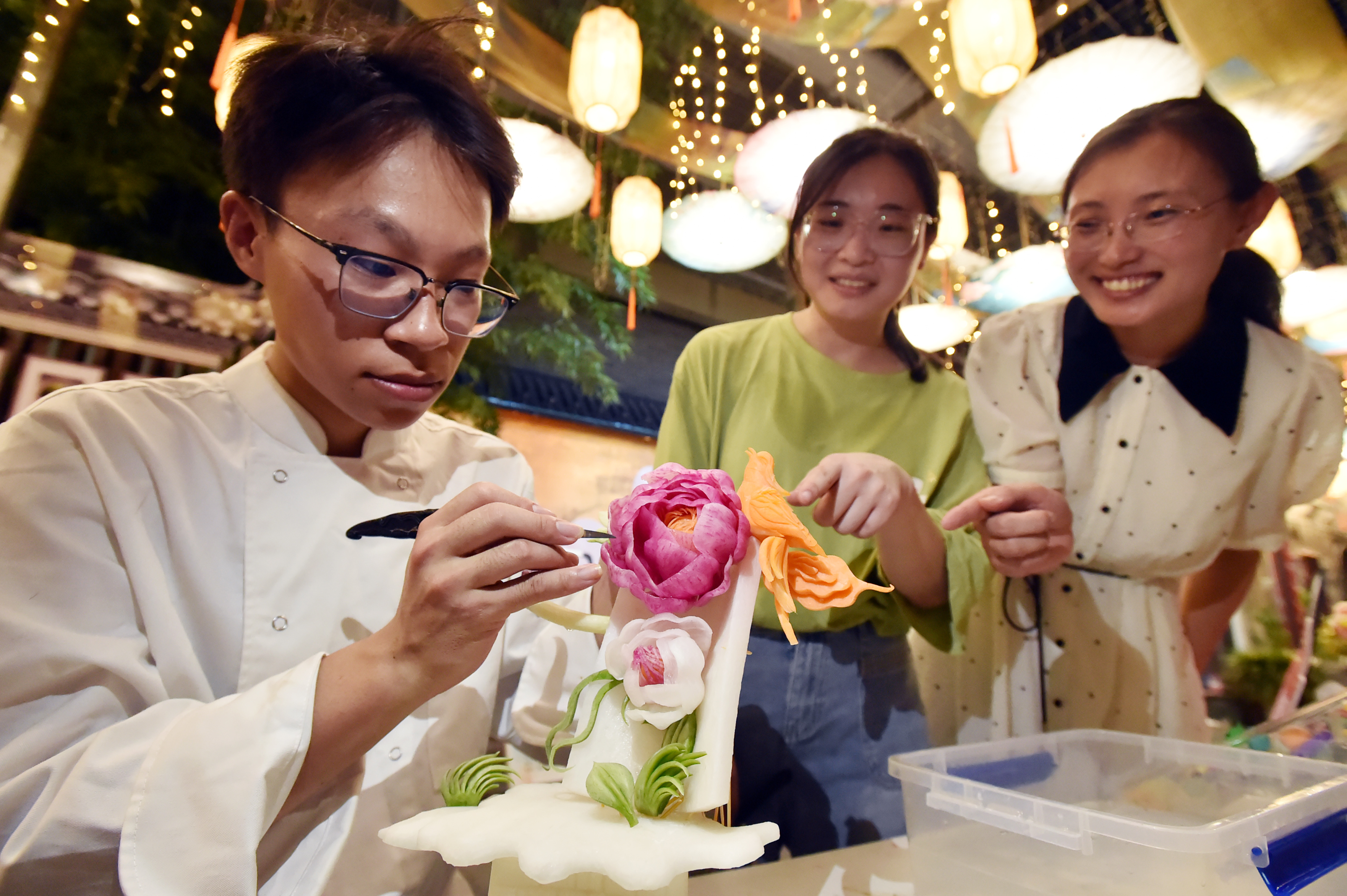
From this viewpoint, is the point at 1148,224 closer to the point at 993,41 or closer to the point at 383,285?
the point at 993,41

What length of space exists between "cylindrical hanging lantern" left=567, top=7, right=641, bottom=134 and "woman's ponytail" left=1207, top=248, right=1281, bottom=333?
2.29m

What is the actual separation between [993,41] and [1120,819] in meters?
2.38

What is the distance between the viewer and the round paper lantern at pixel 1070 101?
4.74ft

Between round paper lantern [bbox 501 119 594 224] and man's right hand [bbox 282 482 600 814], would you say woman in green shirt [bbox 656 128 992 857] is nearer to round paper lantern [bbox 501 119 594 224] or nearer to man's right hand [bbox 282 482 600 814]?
man's right hand [bbox 282 482 600 814]

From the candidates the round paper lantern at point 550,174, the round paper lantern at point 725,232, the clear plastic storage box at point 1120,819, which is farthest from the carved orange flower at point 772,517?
the round paper lantern at point 550,174

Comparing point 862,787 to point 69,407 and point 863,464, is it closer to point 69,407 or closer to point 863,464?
point 863,464

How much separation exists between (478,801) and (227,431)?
744 millimetres

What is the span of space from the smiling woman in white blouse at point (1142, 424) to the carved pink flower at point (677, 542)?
0.76m

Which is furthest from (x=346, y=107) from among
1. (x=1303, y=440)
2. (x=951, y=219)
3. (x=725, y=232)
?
(x=951, y=219)

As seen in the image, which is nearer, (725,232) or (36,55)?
(36,55)

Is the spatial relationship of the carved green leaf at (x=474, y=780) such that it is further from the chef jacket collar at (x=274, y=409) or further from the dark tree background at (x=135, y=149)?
the dark tree background at (x=135, y=149)

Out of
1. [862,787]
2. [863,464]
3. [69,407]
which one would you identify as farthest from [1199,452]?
[69,407]

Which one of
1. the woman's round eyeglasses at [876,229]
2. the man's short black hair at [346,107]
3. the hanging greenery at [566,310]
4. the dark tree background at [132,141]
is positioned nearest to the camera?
the man's short black hair at [346,107]

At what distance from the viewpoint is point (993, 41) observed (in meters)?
2.08
